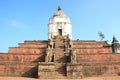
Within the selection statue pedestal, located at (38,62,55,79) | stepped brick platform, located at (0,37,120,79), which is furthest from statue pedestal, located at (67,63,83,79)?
statue pedestal, located at (38,62,55,79)

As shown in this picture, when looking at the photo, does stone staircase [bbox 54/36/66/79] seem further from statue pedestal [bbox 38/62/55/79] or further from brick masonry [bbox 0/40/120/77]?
brick masonry [bbox 0/40/120/77]

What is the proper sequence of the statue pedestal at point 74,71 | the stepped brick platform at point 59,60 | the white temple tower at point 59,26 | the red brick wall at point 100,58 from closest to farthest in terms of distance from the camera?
the statue pedestal at point 74,71 < the stepped brick platform at point 59,60 < the red brick wall at point 100,58 < the white temple tower at point 59,26

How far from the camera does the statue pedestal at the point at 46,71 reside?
20953 millimetres

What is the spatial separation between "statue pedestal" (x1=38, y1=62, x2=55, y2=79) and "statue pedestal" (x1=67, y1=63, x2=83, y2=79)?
1.48 meters

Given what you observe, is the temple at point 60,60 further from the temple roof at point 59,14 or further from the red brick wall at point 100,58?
the temple roof at point 59,14

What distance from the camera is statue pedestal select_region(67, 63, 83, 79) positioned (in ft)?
→ 69.2

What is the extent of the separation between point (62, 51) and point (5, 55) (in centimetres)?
658

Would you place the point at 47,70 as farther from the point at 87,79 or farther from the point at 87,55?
the point at 87,55

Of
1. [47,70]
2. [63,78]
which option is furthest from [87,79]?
[47,70]

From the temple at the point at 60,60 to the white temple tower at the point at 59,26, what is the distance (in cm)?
372

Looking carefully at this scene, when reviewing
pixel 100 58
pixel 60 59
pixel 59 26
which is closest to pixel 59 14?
pixel 59 26

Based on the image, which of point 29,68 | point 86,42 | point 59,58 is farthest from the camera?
point 86,42

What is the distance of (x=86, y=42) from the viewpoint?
32.6 metres

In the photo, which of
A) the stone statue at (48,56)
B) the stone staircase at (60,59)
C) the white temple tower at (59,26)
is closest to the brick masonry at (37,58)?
the stone staircase at (60,59)
